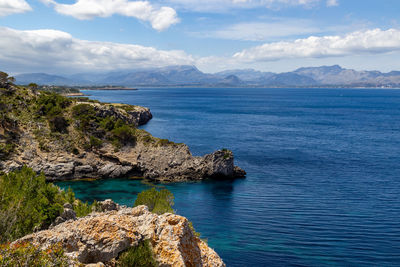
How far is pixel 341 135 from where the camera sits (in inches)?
4437

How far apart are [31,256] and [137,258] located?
4233 millimetres

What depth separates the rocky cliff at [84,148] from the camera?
65750 mm

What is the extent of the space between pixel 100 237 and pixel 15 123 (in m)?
66.6

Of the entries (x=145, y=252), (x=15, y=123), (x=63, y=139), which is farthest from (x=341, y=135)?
(x=145, y=252)

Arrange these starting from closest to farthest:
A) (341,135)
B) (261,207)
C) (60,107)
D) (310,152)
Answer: (261,207) → (60,107) → (310,152) → (341,135)

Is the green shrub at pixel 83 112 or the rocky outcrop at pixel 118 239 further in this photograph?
the green shrub at pixel 83 112

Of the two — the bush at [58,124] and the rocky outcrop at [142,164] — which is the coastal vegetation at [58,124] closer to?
the bush at [58,124]

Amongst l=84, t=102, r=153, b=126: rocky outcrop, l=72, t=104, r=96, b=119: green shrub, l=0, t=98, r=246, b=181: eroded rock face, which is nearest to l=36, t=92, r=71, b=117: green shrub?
l=72, t=104, r=96, b=119: green shrub

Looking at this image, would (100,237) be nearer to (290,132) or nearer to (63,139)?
(63,139)

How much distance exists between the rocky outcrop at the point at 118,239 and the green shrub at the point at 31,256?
0.54 meters

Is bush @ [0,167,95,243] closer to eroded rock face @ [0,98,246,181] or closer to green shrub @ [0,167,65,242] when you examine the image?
green shrub @ [0,167,65,242]

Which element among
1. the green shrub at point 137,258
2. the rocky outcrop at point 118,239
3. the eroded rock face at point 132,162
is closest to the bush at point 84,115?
the eroded rock face at point 132,162

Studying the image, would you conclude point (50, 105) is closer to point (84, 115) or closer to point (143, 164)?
point (84, 115)

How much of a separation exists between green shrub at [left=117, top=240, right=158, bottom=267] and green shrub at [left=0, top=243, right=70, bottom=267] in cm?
251
